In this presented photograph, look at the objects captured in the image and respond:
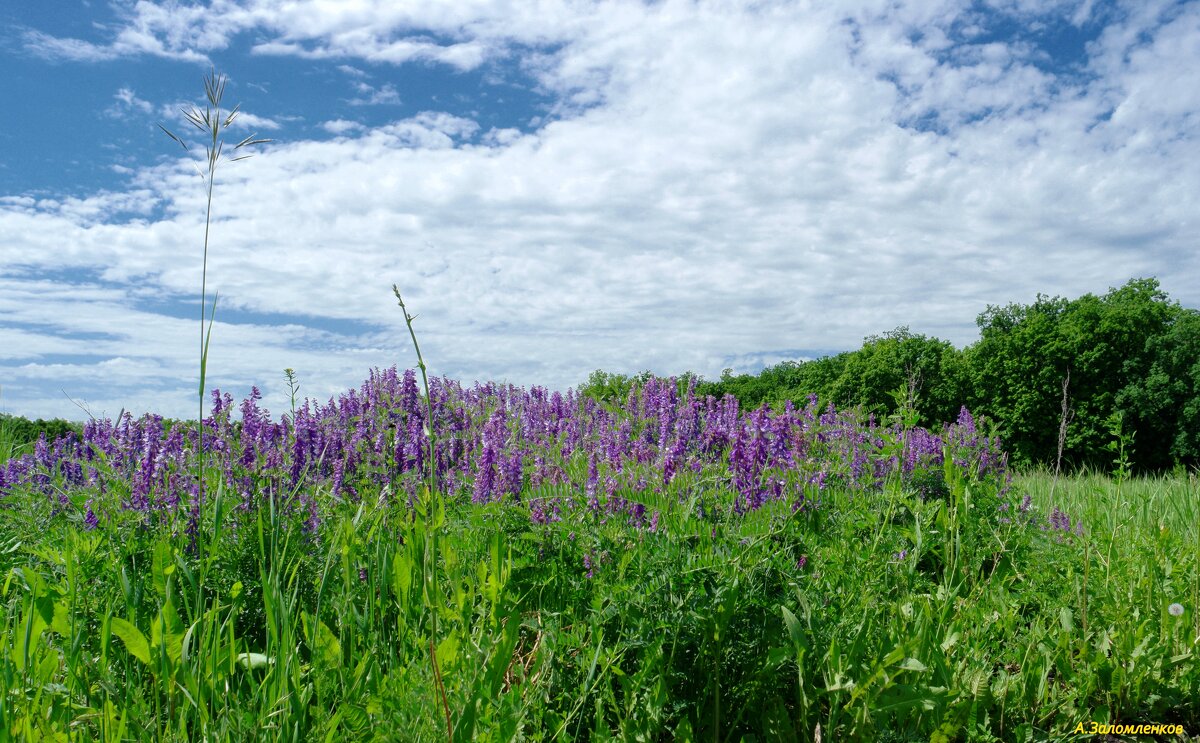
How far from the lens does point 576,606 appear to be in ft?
9.24

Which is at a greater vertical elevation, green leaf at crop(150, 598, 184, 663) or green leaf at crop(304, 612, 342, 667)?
green leaf at crop(150, 598, 184, 663)

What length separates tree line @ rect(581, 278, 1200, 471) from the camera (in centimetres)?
2873

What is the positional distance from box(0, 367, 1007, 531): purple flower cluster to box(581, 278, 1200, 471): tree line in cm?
1958

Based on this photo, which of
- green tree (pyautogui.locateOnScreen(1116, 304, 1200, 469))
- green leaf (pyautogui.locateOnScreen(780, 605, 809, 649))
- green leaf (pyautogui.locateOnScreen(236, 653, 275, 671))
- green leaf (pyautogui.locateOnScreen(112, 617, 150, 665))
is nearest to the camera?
green leaf (pyautogui.locateOnScreen(112, 617, 150, 665))

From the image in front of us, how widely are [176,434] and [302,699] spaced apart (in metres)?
3.47

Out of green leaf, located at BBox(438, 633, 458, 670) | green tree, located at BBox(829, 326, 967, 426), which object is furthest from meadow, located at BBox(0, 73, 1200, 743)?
green tree, located at BBox(829, 326, 967, 426)

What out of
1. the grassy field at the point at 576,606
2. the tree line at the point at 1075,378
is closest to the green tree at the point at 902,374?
the tree line at the point at 1075,378

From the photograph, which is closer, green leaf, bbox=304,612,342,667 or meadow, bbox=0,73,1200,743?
meadow, bbox=0,73,1200,743

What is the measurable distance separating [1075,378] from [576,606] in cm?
3280

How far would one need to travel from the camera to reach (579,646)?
94.1 inches

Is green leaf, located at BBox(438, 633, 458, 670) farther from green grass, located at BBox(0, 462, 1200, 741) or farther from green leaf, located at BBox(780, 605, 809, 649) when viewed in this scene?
green leaf, located at BBox(780, 605, 809, 649)

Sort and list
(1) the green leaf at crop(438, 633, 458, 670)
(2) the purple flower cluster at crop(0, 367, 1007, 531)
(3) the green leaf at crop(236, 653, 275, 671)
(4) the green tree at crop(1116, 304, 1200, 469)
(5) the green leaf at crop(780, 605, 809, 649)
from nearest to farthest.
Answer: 1. (1) the green leaf at crop(438, 633, 458, 670)
2. (3) the green leaf at crop(236, 653, 275, 671)
3. (5) the green leaf at crop(780, 605, 809, 649)
4. (2) the purple flower cluster at crop(0, 367, 1007, 531)
5. (4) the green tree at crop(1116, 304, 1200, 469)

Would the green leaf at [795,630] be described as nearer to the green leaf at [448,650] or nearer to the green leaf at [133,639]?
the green leaf at [448,650]

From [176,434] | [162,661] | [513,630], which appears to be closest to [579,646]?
[513,630]
